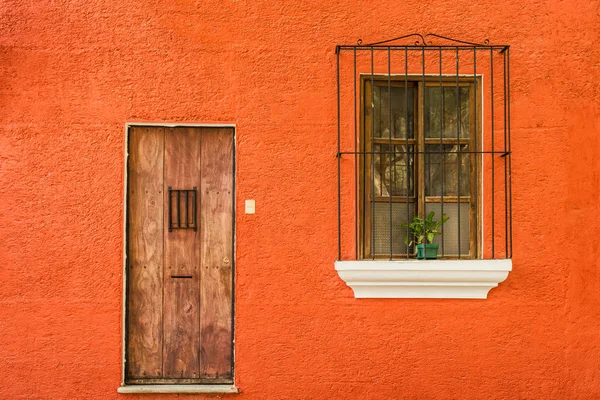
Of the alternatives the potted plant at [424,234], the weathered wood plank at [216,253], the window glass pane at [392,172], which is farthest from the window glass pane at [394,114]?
the weathered wood plank at [216,253]

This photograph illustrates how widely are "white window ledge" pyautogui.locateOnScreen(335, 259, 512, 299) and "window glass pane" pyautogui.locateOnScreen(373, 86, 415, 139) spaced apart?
106cm

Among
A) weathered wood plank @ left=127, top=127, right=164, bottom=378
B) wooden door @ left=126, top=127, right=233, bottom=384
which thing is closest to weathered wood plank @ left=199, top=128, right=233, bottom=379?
wooden door @ left=126, top=127, right=233, bottom=384

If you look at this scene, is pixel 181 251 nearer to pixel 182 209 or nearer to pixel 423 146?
pixel 182 209

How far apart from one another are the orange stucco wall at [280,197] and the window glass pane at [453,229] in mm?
412

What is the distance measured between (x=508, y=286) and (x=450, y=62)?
70.7 inches

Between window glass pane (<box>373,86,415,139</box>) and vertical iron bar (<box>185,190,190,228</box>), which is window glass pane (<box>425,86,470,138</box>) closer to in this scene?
window glass pane (<box>373,86,415,139</box>)

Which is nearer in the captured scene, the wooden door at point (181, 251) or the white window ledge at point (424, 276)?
the white window ledge at point (424, 276)

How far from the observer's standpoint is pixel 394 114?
4406 mm

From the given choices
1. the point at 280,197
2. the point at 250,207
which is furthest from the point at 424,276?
the point at 250,207

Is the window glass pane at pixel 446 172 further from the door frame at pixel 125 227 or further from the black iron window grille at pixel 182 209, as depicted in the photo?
the black iron window grille at pixel 182 209

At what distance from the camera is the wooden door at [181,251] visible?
4270 mm

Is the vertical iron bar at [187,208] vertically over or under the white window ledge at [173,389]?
over

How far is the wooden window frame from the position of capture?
4297 mm

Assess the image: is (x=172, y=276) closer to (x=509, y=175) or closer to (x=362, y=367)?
(x=362, y=367)
